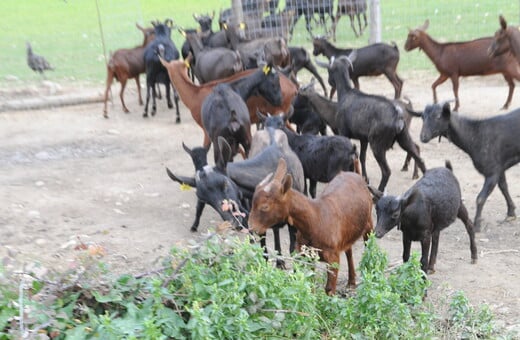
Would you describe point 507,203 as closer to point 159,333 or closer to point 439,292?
point 439,292

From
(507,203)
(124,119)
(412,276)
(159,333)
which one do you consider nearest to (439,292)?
(412,276)

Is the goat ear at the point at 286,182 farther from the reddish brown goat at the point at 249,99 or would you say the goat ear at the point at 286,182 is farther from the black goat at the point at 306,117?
the reddish brown goat at the point at 249,99

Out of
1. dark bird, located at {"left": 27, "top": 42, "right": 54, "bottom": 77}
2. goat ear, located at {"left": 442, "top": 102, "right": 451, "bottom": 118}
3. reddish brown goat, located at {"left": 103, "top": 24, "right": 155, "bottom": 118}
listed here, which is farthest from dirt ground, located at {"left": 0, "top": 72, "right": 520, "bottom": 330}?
dark bird, located at {"left": 27, "top": 42, "right": 54, "bottom": 77}

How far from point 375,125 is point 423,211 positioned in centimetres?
235

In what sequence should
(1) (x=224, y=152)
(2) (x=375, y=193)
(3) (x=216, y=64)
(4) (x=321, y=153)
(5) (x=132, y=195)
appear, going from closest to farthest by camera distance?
(2) (x=375, y=193), (1) (x=224, y=152), (4) (x=321, y=153), (5) (x=132, y=195), (3) (x=216, y=64)

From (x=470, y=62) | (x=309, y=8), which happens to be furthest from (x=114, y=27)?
(x=470, y=62)

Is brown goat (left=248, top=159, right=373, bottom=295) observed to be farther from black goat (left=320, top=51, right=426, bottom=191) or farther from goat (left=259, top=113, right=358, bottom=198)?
black goat (left=320, top=51, right=426, bottom=191)

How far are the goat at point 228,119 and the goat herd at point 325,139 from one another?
0.01 metres

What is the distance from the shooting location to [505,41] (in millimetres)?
10953

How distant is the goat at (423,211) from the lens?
19.5 ft

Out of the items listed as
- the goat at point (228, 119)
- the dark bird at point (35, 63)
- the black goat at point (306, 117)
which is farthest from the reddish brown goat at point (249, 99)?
the dark bird at point (35, 63)

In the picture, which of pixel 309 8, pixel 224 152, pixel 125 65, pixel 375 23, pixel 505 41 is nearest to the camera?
pixel 224 152

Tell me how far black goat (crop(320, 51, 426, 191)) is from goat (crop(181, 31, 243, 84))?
2.92m

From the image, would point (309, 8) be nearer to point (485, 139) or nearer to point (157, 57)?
point (157, 57)
